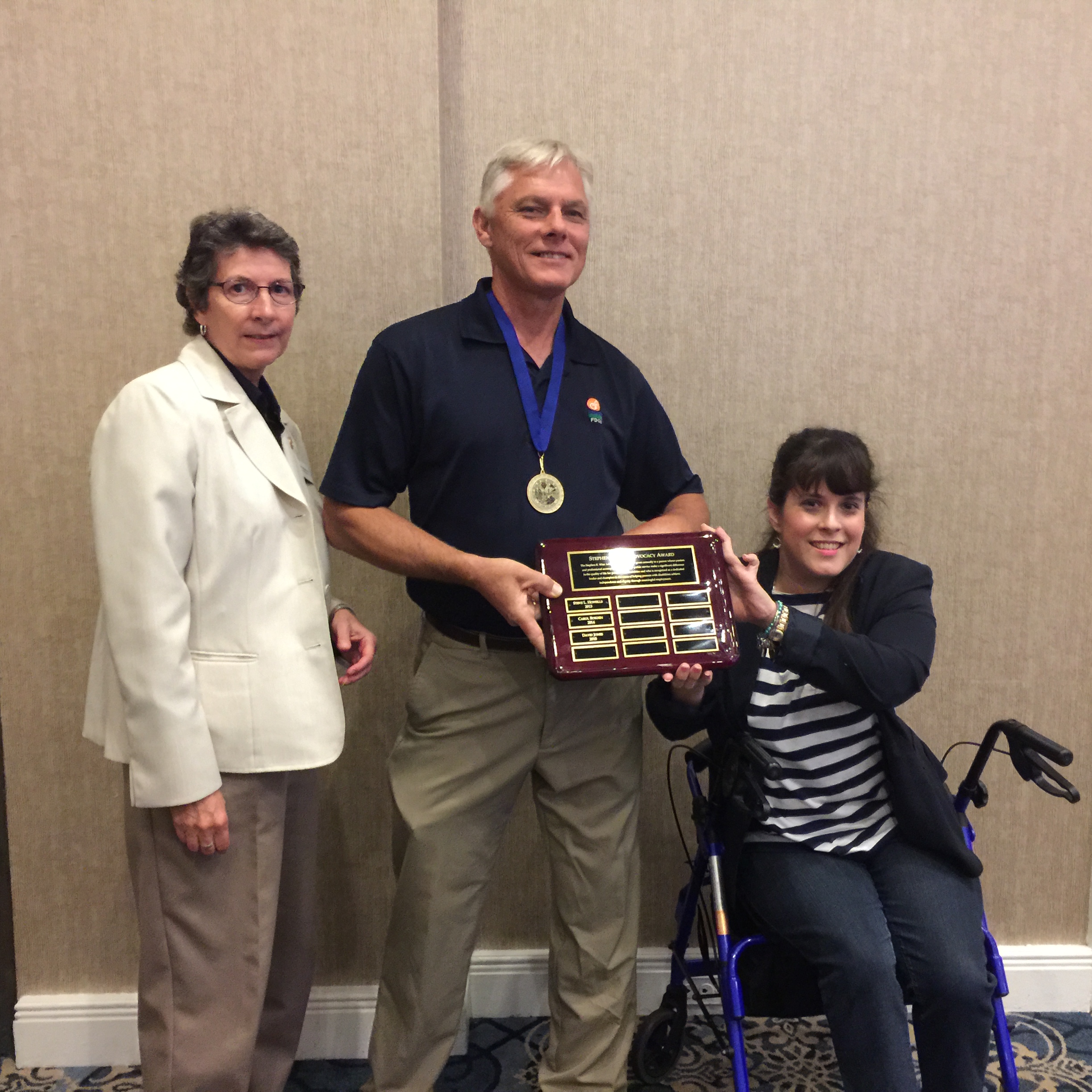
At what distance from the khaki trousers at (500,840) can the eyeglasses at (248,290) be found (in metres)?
0.79

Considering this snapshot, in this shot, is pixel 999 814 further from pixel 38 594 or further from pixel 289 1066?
Result: pixel 38 594

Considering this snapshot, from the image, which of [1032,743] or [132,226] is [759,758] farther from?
[132,226]

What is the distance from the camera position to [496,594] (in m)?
1.89

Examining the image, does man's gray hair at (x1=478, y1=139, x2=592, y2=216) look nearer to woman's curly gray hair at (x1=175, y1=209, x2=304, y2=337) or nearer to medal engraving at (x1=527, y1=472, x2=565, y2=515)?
woman's curly gray hair at (x1=175, y1=209, x2=304, y2=337)

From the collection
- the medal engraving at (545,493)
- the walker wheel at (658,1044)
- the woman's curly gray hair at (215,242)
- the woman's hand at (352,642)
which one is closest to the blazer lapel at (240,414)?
the woman's curly gray hair at (215,242)

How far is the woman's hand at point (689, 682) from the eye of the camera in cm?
189

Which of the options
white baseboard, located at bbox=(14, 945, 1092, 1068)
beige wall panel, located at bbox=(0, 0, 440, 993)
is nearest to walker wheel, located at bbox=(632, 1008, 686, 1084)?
white baseboard, located at bbox=(14, 945, 1092, 1068)

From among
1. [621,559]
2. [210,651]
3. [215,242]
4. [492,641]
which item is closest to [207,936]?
[210,651]

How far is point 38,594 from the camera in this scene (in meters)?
2.42

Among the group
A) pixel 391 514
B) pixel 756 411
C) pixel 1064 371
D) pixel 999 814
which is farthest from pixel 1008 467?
pixel 391 514

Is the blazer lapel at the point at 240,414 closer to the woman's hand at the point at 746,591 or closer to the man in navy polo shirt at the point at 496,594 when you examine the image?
the man in navy polo shirt at the point at 496,594

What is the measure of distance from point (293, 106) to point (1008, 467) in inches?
81.8

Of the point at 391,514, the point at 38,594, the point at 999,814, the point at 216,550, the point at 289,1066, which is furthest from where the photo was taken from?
the point at 999,814

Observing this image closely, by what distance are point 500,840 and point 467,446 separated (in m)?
0.89
